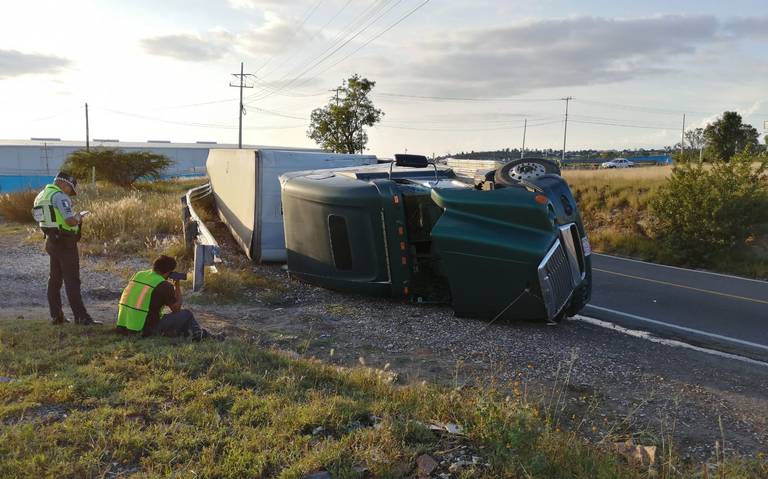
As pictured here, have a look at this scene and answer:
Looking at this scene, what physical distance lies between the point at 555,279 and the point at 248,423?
4.16 metres

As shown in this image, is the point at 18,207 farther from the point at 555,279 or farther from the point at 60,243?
the point at 555,279

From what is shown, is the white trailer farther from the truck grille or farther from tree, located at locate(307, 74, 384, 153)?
tree, located at locate(307, 74, 384, 153)

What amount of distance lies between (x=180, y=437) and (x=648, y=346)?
5.27 meters

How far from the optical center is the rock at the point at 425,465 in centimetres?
330

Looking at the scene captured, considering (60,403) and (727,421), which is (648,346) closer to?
(727,421)

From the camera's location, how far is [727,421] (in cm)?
459

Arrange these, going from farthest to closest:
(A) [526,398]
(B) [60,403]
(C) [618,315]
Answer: (C) [618,315], (A) [526,398], (B) [60,403]

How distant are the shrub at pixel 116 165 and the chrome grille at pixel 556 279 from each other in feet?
93.7

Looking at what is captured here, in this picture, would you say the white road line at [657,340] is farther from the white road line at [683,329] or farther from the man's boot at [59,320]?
the man's boot at [59,320]

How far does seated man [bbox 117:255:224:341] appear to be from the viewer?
5797 millimetres

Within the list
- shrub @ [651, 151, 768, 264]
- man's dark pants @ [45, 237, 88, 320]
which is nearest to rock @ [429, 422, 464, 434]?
man's dark pants @ [45, 237, 88, 320]

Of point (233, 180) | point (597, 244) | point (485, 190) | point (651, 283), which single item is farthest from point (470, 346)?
point (597, 244)

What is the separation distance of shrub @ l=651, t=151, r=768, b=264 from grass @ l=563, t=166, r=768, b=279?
0.33 metres

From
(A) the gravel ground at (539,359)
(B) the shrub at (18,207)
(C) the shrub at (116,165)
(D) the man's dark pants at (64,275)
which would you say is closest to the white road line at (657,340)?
(A) the gravel ground at (539,359)
